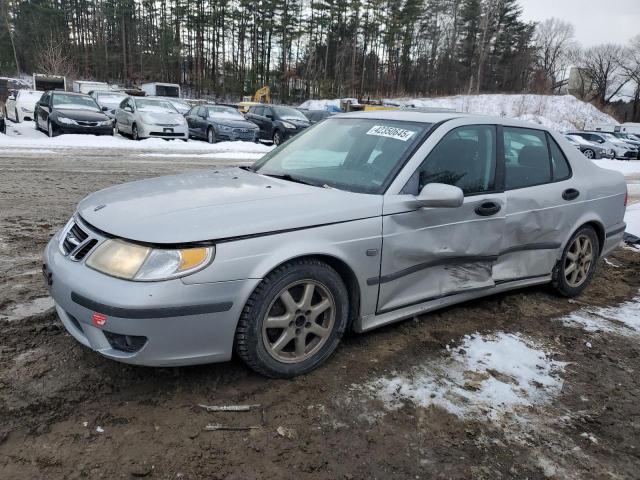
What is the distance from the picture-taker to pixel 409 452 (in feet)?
8.01

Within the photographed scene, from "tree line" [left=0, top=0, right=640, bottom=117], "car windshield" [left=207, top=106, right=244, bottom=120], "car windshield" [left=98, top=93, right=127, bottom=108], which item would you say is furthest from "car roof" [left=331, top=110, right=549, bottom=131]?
"tree line" [left=0, top=0, right=640, bottom=117]

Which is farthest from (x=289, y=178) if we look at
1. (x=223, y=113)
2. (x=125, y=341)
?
(x=223, y=113)

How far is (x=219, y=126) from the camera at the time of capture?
18516mm

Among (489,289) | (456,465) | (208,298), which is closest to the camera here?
(456,465)

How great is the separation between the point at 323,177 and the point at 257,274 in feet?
3.59

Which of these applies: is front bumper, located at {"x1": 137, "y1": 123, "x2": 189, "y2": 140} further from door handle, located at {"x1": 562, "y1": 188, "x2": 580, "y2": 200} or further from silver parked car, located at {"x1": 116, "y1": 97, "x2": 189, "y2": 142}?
door handle, located at {"x1": 562, "y1": 188, "x2": 580, "y2": 200}

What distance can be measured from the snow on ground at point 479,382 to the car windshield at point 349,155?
3.86 feet

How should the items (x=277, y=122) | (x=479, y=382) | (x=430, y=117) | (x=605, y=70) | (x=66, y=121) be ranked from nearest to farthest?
(x=479, y=382) < (x=430, y=117) < (x=66, y=121) < (x=277, y=122) < (x=605, y=70)

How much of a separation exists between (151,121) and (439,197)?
51.1 feet

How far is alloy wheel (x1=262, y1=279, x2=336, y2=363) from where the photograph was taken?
2.85 metres

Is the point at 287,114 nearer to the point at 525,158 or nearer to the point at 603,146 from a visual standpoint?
the point at 603,146

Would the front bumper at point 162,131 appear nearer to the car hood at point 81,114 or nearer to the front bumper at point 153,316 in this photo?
the car hood at point 81,114

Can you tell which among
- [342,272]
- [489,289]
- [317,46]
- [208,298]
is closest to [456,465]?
A: [342,272]

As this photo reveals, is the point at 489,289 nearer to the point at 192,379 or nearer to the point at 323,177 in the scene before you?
the point at 323,177
